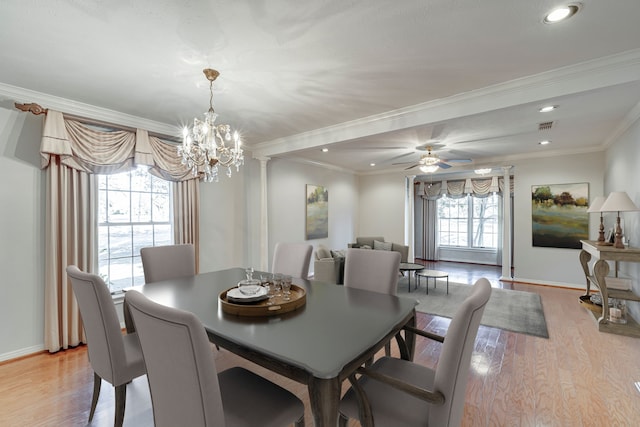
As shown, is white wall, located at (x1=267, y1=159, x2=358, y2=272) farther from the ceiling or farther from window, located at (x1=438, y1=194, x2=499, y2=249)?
window, located at (x1=438, y1=194, x2=499, y2=249)

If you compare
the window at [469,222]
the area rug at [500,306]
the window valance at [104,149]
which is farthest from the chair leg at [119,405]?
the window at [469,222]

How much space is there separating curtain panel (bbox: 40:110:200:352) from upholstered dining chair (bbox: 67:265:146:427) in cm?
164

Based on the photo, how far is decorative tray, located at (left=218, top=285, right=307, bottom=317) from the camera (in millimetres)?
1691

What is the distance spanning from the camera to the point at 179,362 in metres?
1.02

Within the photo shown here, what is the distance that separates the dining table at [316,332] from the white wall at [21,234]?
1.62 meters

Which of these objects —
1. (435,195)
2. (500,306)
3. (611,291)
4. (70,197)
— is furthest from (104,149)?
(435,195)

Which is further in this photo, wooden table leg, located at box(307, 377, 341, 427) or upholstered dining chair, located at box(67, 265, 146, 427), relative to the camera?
upholstered dining chair, located at box(67, 265, 146, 427)

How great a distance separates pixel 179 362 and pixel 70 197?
298 cm

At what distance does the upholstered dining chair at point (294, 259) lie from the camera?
2.91 meters

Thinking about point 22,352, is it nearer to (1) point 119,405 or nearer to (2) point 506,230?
(1) point 119,405

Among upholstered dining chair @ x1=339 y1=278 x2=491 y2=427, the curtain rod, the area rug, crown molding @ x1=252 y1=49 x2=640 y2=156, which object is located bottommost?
the area rug

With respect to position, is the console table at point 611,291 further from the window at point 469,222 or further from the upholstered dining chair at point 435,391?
the window at point 469,222

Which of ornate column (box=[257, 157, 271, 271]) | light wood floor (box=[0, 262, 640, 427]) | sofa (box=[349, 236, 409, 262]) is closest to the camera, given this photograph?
light wood floor (box=[0, 262, 640, 427])

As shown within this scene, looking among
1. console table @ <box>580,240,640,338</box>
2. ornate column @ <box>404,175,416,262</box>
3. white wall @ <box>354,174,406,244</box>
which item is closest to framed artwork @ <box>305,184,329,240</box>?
white wall @ <box>354,174,406,244</box>
